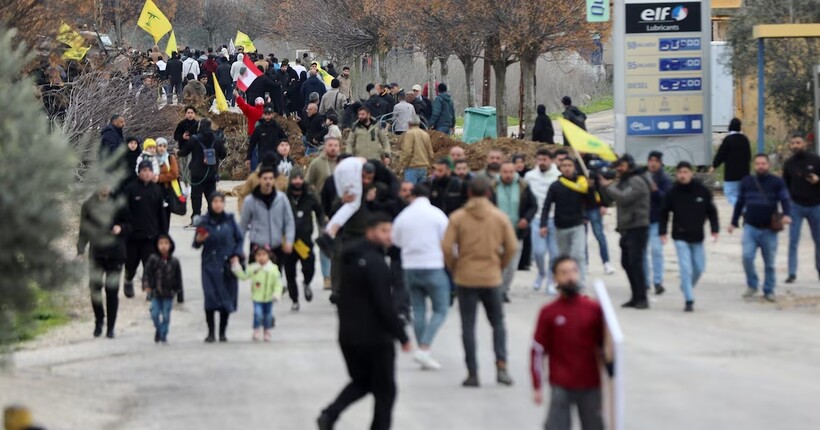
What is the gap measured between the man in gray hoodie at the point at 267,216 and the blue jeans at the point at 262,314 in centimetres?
114

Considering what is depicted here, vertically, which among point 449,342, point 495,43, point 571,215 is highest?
point 495,43

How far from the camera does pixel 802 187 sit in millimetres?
18844

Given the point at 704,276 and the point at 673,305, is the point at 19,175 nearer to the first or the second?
the point at 673,305

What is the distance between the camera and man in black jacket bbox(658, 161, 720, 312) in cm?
1738

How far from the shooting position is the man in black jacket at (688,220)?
17.4 metres

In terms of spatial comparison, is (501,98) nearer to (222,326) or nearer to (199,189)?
(199,189)

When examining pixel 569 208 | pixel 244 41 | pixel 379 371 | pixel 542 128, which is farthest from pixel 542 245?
pixel 244 41

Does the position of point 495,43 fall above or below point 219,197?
above

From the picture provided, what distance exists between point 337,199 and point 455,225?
477cm

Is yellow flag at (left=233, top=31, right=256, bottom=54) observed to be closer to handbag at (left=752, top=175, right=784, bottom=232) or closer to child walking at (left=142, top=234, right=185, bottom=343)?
handbag at (left=752, top=175, right=784, bottom=232)

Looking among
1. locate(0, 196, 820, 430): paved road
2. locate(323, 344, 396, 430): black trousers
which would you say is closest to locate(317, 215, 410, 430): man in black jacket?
locate(323, 344, 396, 430): black trousers

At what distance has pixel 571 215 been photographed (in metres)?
17.5

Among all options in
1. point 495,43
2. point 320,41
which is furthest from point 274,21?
point 495,43

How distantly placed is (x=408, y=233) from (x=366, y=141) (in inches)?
354
